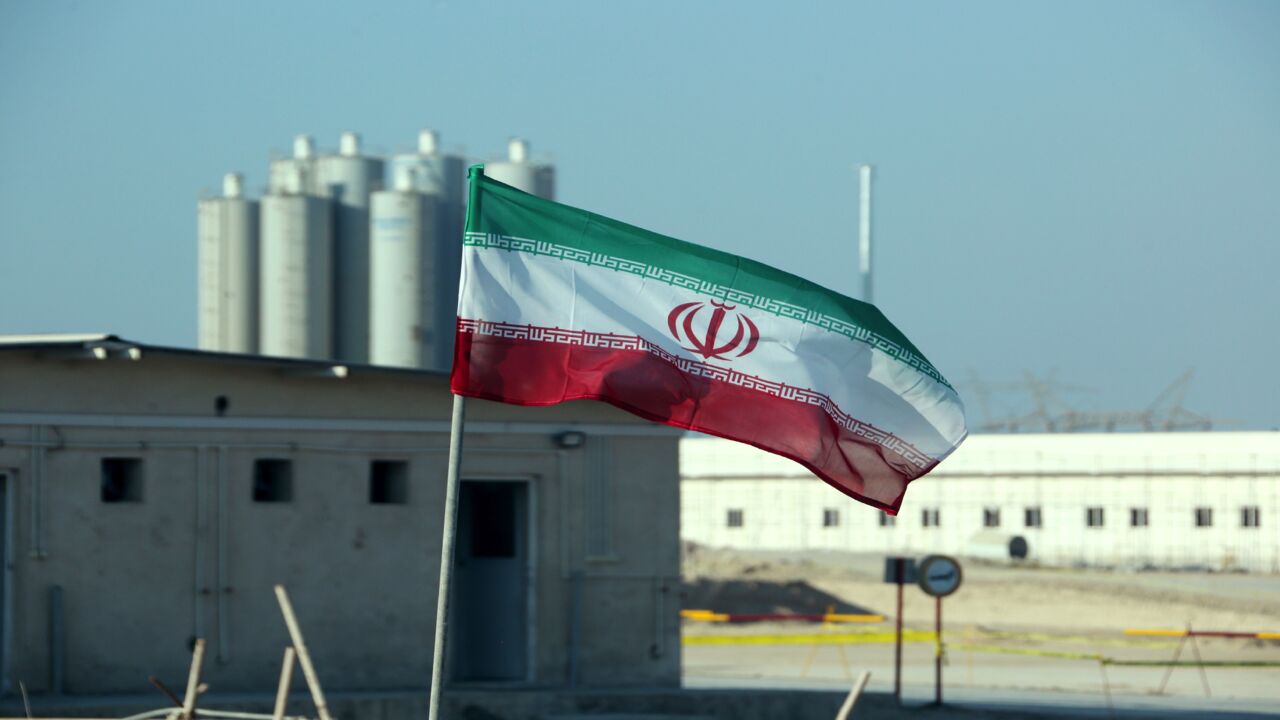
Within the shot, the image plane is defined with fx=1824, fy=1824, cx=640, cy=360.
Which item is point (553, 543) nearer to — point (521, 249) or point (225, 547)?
point (225, 547)

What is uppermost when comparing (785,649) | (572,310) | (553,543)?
(572,310)

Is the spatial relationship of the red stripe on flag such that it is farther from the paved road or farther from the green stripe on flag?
the paved road

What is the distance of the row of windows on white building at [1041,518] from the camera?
55.1 metres

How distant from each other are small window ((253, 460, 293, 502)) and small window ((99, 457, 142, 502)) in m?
1.31

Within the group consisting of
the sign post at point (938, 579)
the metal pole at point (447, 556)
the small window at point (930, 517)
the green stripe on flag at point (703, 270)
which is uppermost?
the green stripe on flag at point (703, 270)

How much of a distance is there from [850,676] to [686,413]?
19.4 metres

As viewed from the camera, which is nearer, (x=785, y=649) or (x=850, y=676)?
(x=850, y=676)

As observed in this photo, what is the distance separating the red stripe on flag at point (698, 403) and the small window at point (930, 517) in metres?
52.2

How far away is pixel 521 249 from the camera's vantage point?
8.72 m

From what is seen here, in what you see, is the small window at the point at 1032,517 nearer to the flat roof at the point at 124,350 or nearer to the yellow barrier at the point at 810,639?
the yellow barrier at the point at 810,639

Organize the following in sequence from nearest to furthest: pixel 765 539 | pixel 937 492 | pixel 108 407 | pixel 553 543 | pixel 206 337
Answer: pixel 108 407
pixel 553 543
pixel 206 337
pixel 937 492
pixel 765 539

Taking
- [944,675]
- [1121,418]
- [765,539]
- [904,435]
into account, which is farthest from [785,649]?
[1121,418]

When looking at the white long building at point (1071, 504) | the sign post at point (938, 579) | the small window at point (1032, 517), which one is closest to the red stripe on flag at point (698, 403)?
the sign post at point (938, 579)

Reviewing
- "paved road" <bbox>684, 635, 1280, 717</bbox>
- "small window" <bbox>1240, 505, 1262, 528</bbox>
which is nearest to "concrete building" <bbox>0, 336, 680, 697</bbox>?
"paved road" <bbox>684, 635, 1280, 717</bbox>
